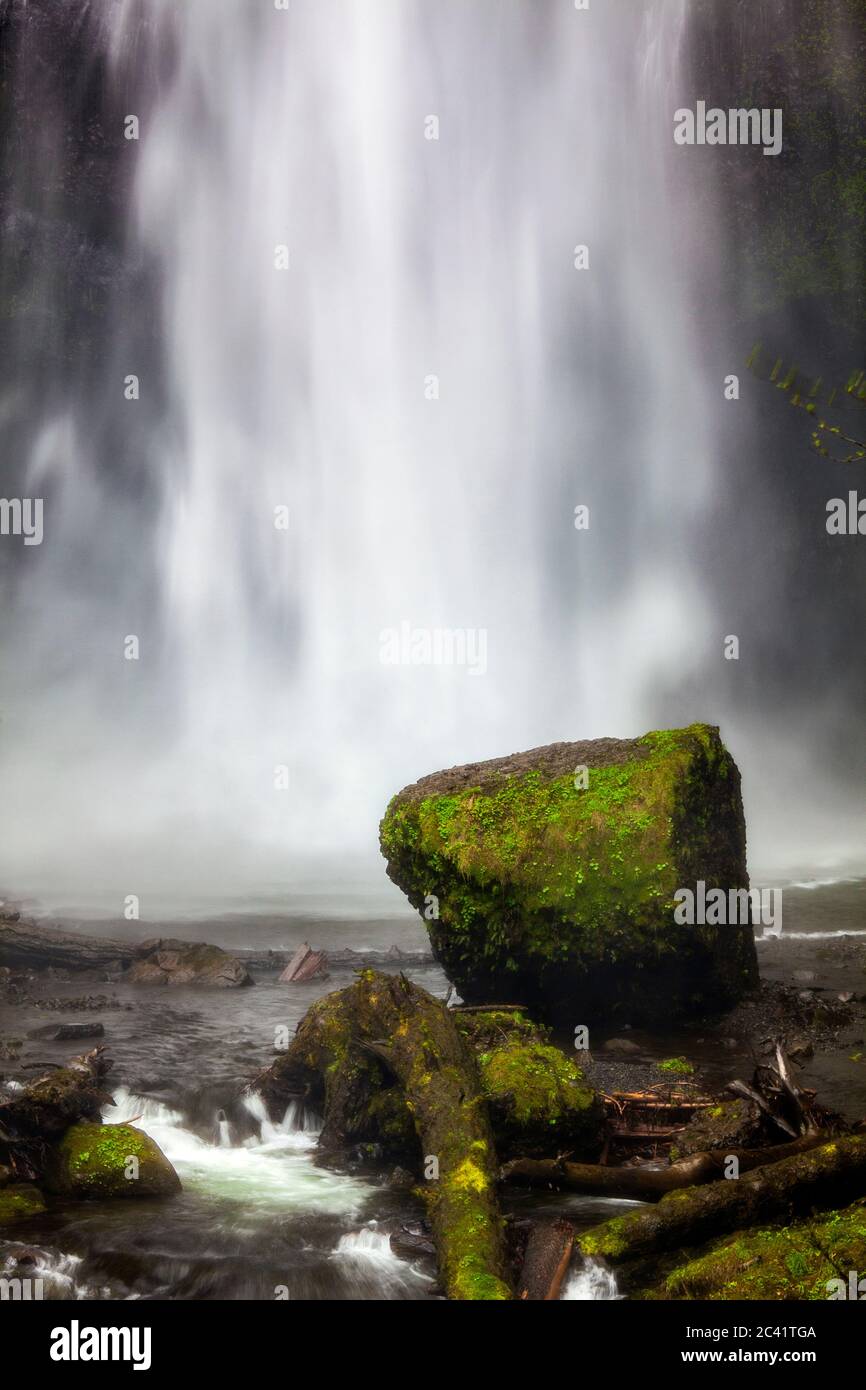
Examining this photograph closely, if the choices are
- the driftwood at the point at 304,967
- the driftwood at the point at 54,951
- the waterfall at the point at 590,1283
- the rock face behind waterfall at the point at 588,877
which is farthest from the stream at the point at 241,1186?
the driftwood at the point at 54,951

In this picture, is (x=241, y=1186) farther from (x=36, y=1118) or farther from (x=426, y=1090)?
(x=426, y=1090)

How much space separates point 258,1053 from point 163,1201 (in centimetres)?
512

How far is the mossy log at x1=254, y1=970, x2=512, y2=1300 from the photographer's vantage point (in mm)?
6207

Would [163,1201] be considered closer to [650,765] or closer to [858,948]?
[650,765]

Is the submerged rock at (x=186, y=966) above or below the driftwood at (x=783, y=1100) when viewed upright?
below

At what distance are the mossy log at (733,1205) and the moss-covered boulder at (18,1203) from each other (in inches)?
183

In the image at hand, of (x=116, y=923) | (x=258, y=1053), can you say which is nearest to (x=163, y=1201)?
(x=258, y=1053)

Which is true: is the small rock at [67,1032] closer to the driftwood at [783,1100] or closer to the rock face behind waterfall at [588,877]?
the rock face behind waterfall at [588,877]

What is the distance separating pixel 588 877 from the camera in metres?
12.8

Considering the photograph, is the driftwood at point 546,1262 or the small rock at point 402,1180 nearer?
the driftwood at point 546,1262

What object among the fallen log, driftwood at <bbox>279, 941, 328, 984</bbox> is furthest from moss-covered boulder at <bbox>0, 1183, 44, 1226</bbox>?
driftwood at <bbox>279, 941, 328, 984</bbox>

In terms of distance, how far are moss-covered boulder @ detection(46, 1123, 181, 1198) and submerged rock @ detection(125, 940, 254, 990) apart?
11.7 m

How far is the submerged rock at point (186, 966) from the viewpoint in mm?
20406

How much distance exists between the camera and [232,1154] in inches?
390
